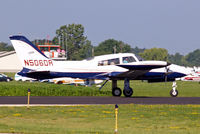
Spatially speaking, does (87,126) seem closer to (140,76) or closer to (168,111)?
(168,111)

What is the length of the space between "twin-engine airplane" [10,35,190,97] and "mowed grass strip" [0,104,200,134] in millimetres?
6779

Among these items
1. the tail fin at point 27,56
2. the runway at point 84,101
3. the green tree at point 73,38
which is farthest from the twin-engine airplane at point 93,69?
the green tree at point 73,38

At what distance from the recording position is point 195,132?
15.2 meters

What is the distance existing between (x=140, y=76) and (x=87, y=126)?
14.0 metres

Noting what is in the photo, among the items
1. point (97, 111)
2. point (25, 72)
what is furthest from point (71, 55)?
point (97, 111)

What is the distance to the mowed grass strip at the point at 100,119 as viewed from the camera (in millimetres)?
15508

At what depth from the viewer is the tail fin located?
100.0 ft

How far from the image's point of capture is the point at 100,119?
1828 cm

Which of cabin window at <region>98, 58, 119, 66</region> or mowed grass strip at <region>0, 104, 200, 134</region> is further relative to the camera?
cabin window at <region>98, 58, 119, 66</region>

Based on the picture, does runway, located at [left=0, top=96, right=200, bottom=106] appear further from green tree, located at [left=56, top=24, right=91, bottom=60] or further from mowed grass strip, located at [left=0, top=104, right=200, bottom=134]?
green tree, located at [left=56, top=24, right=91, bottom=60]

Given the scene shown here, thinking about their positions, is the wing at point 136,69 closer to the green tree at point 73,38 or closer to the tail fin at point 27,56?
the tail fin at point 27,56

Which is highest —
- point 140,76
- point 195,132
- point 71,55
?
point 71,55

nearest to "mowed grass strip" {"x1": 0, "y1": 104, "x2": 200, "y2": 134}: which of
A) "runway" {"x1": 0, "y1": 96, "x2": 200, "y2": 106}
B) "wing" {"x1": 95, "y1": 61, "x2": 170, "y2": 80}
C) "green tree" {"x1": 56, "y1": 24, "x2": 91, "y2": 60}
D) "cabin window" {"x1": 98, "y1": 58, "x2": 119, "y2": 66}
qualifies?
"runway" {"x1": 0, "y1": 96, "x2": 200, "y2": 106}

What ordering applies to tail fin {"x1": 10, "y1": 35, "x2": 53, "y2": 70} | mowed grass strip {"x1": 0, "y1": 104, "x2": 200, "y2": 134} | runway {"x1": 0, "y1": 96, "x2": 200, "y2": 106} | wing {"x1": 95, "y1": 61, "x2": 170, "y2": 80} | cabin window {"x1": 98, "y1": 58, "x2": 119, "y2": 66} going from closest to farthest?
mowed grass strip {"x1": 0, "y1": 104, "x2": 200, "y2": 134} < runway {"x1": 0, "y1": 96, "x2": 200, "y2": 106} < wing {"x1": 95, "y1": 61, "x2": 170, "y2": 80} < cabin window {"x1": 98, "y1": 58, "x2": 119, "y2": 66} < tail fin {"x1": 10, "y1": 35, "x2": 53, "y2": 70}
